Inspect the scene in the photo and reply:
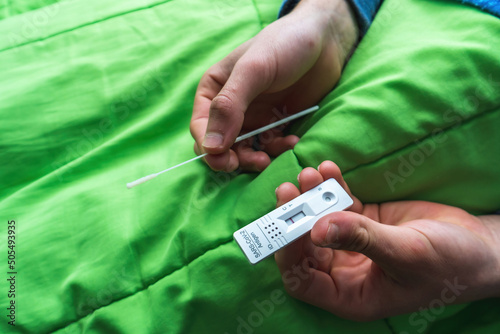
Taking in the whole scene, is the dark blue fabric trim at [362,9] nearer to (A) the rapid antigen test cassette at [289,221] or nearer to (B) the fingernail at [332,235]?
(A) the rapid antigen test cassette at [289,221]

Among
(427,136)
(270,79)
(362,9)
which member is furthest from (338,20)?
(427,136)

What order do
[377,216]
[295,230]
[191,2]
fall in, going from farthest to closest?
[191,2] → [377,216] → [295,230]

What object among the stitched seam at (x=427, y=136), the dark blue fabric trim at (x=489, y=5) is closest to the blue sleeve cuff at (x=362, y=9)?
the dark blue fabric trim at (x=489, y=5)

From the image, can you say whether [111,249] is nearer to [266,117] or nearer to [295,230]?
[295,230]

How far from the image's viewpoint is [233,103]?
551 mm

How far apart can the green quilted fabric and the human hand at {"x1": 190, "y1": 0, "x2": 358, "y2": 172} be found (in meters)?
0.05

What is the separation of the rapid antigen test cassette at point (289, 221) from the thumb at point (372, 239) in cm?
6

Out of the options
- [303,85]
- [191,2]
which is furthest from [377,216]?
[191,2]

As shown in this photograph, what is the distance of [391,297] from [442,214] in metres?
0.15

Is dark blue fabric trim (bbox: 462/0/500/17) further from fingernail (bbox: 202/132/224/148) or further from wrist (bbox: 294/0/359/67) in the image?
fingernail (bbox: 202/132/224/148)

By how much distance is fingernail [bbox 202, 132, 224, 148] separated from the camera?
1.82 feet

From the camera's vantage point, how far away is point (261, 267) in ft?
1.74

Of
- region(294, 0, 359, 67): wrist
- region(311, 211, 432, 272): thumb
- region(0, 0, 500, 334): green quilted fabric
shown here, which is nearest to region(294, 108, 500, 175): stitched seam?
region(0, 0, 500, 334): green quilted fabric

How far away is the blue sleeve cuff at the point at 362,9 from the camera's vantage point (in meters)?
0.76
